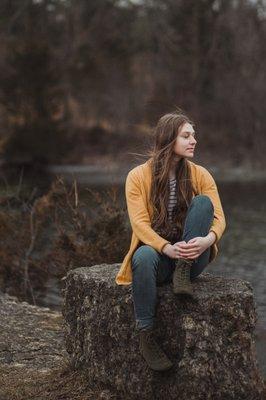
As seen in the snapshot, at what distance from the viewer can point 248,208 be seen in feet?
70.1

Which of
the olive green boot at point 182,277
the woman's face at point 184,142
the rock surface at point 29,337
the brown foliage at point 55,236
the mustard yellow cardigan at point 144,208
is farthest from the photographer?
the brown foliage at point 55,236

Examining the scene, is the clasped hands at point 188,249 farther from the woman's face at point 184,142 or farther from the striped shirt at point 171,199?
the woman's face at point 184,142

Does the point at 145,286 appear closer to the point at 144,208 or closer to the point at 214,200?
the point at 144,208

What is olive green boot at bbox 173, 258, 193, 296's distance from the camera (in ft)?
14.1

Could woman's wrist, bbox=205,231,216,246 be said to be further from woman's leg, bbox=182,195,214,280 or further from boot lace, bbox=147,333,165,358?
boot lace, bbox=147,333,165,358

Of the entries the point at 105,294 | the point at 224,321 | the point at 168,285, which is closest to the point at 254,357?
the point at 224,321

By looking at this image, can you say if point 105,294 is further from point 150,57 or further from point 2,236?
point 150,57

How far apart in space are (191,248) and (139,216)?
15.2 inches

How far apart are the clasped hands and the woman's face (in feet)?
1.80

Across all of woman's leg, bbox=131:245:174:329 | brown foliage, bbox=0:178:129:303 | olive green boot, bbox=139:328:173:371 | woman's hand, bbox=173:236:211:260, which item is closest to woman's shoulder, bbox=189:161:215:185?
woman's hand, bbox=173:236:211:260

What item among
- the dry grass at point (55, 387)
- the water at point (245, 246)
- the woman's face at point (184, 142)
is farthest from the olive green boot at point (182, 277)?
the water at point (245, 246)

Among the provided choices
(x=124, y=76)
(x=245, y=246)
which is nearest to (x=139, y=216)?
(x=245, y=246)

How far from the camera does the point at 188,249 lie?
169 inches

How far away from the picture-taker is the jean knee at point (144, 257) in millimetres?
4320
